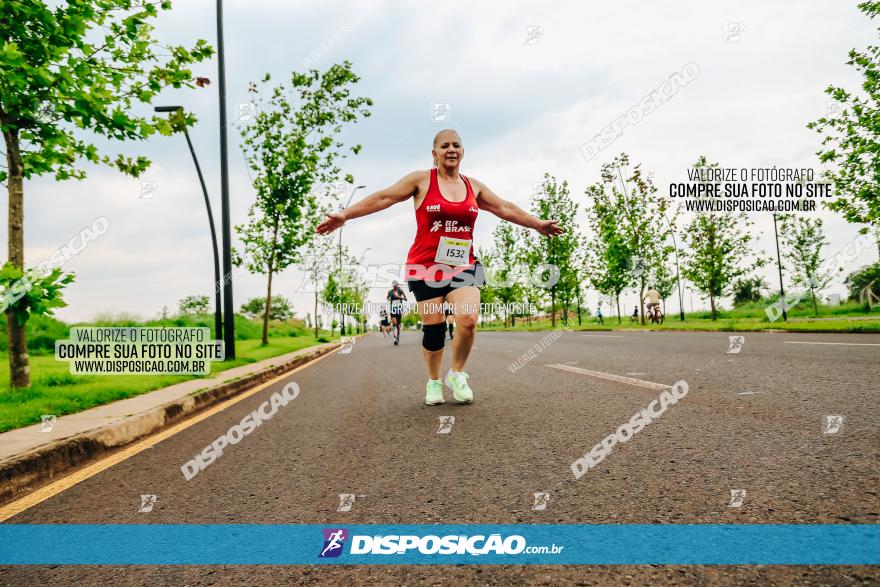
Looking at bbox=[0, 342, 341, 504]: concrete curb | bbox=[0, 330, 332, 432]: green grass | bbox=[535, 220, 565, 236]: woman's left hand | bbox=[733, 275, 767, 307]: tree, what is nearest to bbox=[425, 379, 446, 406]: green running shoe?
bbox=[535, 220, 565, 236]: woman's left hand

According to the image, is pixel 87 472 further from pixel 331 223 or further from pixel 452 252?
pixel 452 252

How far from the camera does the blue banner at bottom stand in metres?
1.76

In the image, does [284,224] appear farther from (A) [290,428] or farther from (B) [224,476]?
(B) [224,476]

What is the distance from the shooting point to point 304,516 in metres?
2.38

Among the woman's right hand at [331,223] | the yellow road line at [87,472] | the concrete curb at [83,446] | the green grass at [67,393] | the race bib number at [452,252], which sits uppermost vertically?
the woman's right hand at [331,223]

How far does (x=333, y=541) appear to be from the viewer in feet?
6.83

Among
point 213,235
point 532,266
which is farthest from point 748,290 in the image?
point 213,235

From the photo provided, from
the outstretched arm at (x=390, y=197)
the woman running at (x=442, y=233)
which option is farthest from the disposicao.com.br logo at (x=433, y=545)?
the outstretched arm at (x=390, y=197)

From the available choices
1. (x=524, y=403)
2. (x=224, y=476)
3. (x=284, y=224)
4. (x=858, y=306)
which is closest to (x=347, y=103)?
(x=284, y=224)

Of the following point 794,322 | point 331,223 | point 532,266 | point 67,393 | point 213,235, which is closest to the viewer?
point 331,223

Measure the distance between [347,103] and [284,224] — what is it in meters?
4.92

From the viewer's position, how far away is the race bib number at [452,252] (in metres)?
4.83

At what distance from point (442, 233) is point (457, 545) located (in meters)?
3.23

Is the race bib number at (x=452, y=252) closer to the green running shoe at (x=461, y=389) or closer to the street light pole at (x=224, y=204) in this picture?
the green running shoe at (x=461, y=389)
